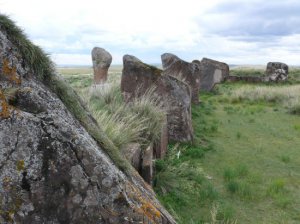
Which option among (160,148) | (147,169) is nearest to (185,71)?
(160,148)

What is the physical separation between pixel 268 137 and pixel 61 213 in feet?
29.5

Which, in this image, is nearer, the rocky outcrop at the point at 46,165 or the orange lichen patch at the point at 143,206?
the rocky outcrop at the point at 46,165

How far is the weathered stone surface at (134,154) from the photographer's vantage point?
→ 5.41 metres

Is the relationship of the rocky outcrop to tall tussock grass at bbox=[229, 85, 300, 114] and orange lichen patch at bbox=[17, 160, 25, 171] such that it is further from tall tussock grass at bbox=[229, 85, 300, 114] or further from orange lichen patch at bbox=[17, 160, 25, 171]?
tall tussock grass at bbox=[229, 85, 300, 114]

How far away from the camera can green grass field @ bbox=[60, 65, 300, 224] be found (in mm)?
5668

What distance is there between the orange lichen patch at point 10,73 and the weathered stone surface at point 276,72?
1084 inches

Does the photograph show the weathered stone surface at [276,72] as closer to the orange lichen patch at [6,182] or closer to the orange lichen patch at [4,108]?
the orange lichen patch at [4,108]

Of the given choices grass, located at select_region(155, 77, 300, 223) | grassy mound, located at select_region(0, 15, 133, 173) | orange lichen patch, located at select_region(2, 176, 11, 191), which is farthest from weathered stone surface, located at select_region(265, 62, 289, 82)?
orange lichen patch, located at select_region(2, 176, 11, 191)

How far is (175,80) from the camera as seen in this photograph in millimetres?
9664

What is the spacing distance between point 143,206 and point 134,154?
2.55 m

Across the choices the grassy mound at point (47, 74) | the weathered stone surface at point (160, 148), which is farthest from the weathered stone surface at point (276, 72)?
the grassy mound at point (47, 74)

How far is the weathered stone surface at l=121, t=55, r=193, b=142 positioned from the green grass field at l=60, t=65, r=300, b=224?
423 millimetres

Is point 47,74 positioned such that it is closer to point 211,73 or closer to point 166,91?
point 166,91

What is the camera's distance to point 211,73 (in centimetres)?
2480
